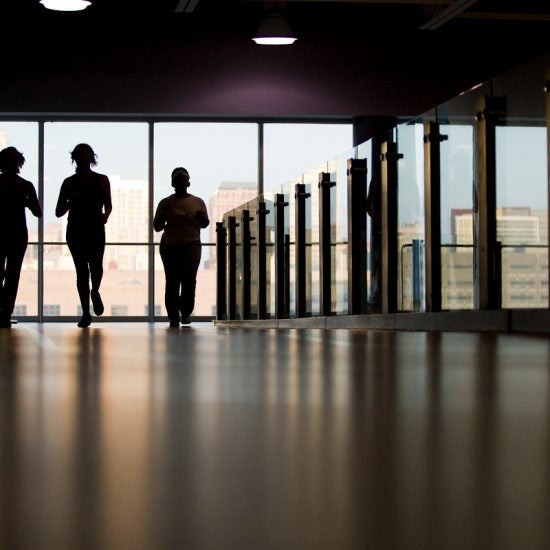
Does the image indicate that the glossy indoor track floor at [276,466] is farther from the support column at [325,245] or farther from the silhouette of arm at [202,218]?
the silhouette of arm at [202,218]

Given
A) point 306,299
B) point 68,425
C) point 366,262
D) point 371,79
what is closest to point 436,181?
point 366,262

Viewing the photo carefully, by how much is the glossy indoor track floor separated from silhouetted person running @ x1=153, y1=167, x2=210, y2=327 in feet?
27.3

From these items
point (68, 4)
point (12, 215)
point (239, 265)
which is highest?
point (68, 4)

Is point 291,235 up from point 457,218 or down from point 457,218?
up

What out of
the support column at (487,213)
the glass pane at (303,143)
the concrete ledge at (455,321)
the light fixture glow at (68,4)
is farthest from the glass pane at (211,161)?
the support column at (487,213)

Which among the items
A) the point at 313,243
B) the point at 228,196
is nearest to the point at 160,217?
the point at 313,243

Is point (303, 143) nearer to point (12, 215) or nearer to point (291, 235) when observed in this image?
point (291, 235)

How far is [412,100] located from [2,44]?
558cm

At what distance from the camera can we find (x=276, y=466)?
806 millimetres

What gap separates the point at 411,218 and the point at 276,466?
269 inches

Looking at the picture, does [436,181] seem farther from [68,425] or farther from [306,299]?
[68,425]

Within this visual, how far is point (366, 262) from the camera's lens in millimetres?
8445

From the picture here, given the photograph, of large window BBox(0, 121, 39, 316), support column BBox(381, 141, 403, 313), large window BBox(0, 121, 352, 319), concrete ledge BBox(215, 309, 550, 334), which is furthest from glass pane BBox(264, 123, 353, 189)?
support column BBox(381, 141, 403, 313)

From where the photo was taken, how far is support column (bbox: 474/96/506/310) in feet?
20.5
